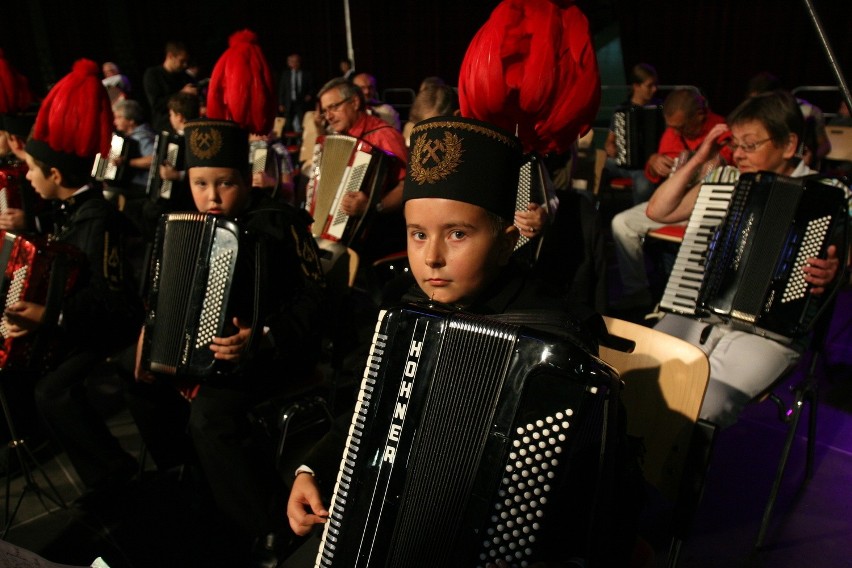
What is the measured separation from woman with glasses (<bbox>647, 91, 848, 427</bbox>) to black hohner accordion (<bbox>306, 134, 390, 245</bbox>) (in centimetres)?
151

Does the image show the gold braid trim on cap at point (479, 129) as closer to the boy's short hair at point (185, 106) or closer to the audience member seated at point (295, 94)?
the boy's short hair at point (185, 106)

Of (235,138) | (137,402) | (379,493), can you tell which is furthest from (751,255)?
(137,402)

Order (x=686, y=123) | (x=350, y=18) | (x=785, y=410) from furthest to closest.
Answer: (x=350, y=18) → (x=686, y=123) → (x=785, y=410)

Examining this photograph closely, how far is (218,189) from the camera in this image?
2.59m

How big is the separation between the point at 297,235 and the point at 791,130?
200 centimetres

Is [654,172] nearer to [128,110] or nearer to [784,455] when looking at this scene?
[784,455]

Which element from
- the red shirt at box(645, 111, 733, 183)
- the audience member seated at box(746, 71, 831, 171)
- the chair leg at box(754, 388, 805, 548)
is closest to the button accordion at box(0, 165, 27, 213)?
the chair leg at box(754, 388, 805, 548)

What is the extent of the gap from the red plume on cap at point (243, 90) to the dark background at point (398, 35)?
7089 millimetres

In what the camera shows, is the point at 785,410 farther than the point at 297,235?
No

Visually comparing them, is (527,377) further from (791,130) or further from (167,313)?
(791,130)

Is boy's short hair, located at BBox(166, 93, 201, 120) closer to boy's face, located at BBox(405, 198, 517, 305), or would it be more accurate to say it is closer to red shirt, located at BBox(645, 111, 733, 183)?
red shirt, located at BBox(645, 111, 733, 183)

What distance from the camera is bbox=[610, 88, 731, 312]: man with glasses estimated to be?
469 cm

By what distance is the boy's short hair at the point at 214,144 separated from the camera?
2.56 m

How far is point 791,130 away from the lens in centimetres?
254
